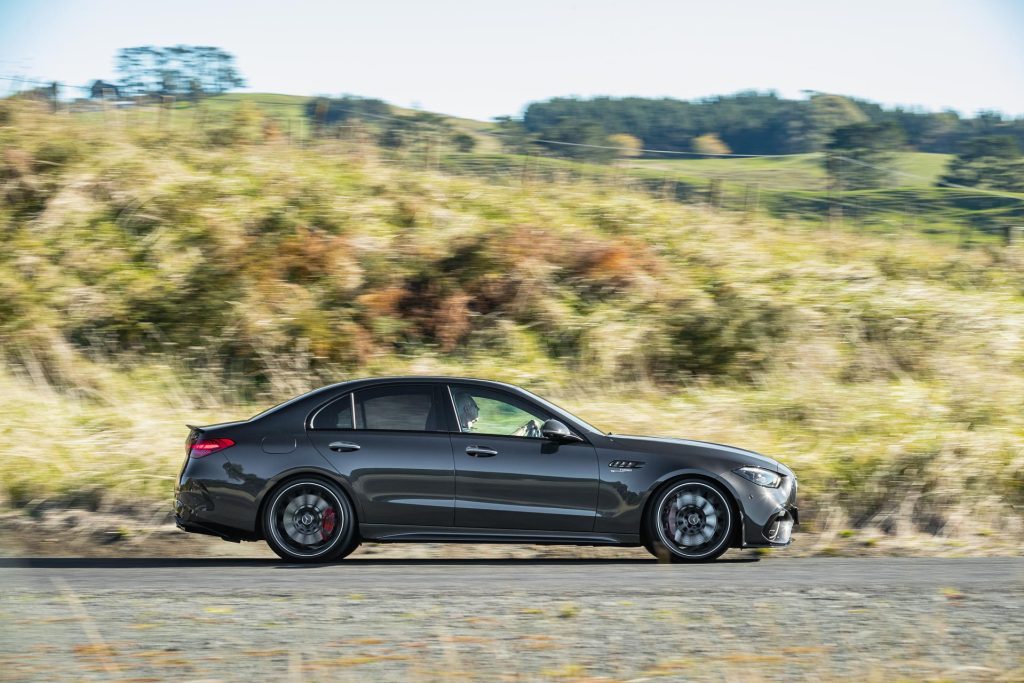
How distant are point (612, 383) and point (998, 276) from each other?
7491 mm

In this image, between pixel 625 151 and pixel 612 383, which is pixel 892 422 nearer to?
pixel 612 383

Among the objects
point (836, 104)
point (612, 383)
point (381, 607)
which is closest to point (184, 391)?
point (612, 383)

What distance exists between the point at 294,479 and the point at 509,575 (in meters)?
1.79

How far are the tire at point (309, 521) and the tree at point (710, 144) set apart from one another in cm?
2150

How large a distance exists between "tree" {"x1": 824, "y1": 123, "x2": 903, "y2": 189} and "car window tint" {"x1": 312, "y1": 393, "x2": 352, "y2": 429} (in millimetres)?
16163

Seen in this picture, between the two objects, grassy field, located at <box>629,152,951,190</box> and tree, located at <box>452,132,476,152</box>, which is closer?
tree, located at <box>452,132,476,152</box>

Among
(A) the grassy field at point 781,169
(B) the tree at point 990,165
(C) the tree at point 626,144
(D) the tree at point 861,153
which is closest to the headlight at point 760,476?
(A) the grassy field at point 781,169

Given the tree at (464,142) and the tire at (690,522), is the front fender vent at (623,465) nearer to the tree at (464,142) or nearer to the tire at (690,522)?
the tire at (690,522)

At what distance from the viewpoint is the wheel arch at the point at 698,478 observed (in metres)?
8.70

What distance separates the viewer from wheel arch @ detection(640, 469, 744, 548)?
8703 millimetres

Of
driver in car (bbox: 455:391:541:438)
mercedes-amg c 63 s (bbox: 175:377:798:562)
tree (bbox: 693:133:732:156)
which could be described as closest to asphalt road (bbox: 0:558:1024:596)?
mercedes-amg c 63 s (bbox: 175:377:798:562)

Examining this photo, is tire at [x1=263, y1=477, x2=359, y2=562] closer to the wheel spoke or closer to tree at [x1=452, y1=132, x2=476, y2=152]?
the wheel spoke

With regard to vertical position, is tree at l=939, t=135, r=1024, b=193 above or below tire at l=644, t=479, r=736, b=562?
above

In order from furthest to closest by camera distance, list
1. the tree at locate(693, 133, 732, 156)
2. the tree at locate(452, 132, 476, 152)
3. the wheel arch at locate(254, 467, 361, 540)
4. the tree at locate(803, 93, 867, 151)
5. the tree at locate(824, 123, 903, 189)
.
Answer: the tree at locate(803, 93, 867, 151) → the tree at locate(693, 133, 732, 156) → the tree at locate(824, 123, 903, 189) → the tree at locate(452, 132, 476, 152) → the wheel arch at locate(254, 467, 361, 540)
